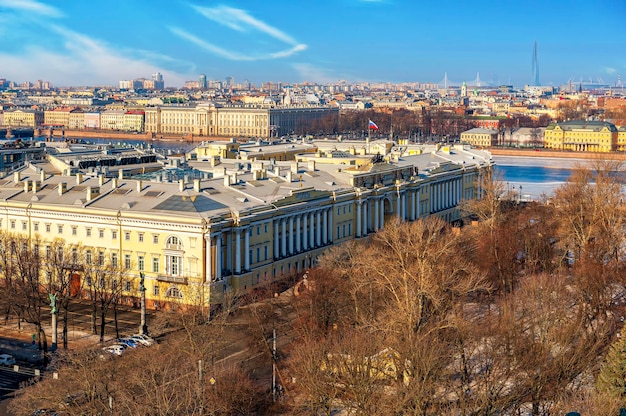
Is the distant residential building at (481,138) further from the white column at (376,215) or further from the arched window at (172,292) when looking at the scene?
the arched window at (172,292)

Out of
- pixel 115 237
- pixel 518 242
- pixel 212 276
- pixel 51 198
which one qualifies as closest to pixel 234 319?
pixel 212 276

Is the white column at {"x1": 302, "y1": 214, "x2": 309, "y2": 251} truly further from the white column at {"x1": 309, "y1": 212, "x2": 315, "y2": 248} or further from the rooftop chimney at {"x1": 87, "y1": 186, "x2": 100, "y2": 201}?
the rooftop chimney at {"x1": 87, "y1": 186, "x2": 100, "y2": 201}

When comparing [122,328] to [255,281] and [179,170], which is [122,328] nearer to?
[255,281]

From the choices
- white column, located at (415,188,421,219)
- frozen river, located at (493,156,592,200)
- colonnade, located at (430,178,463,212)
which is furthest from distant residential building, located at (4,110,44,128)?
white column, located at (415,188,421,219)

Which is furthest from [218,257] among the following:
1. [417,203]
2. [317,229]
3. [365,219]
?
[417,203]

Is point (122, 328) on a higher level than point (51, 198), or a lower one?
lower

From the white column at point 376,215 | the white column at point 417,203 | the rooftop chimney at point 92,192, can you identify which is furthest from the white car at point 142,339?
the white column at point 417,203

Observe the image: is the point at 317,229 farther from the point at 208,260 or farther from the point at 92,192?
the point at 92,192
